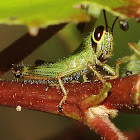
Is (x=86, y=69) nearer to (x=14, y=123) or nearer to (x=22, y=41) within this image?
(x=22, y=41)

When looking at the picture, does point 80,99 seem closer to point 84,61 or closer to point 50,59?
point 84,61

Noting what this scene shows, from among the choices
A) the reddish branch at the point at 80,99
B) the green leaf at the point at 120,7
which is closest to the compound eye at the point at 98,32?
the reddish branch at the point at 80,99

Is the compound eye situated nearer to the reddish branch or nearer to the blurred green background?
the blurred green background

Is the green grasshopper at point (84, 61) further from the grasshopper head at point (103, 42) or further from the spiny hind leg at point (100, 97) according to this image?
the spiny hind leg at point (100, 97)

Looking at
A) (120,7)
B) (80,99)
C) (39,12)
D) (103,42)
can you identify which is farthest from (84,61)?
(39,12)

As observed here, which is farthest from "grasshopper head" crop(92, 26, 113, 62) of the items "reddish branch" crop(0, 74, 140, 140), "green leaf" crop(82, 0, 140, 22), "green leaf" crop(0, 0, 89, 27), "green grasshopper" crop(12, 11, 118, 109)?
"green leaf" crop(0, 0, 89, 27)
